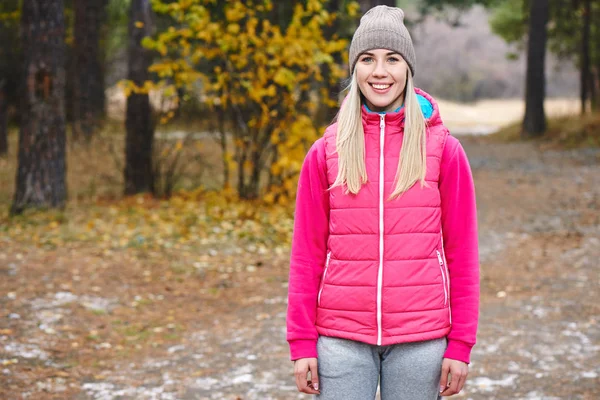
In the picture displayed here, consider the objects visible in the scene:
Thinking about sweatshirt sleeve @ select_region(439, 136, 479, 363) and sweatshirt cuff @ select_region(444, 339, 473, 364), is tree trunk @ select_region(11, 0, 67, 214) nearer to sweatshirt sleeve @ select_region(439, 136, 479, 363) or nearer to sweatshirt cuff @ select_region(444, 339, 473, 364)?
sweatshirt sleeve @ select_region(439, 136, 479, 363)

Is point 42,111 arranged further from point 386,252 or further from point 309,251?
point 386,252

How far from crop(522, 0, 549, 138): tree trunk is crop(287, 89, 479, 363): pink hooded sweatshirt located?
69.7 feet

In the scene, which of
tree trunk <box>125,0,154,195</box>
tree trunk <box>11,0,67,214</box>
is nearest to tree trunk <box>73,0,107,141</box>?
tree trunk <box>125,0,154,195</box>

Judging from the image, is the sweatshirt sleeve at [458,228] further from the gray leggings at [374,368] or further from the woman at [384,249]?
the gray leggings at [374,368]

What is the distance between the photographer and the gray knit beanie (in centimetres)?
256

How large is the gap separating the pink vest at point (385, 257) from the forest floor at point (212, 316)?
255 centimetres

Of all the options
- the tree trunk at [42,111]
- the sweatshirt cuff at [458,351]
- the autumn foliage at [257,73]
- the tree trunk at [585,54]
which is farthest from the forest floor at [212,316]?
the tree trunk at [585,54]

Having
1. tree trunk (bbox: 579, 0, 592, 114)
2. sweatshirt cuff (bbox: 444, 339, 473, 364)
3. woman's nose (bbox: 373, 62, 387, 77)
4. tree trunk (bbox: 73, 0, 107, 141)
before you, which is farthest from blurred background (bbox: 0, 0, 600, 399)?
tree trunk (bbox: 579, 0, 592, 114)

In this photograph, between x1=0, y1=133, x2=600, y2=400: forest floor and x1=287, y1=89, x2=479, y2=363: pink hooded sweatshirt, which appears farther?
x1=0, y1=133, x2=600, y2=400: forest floor

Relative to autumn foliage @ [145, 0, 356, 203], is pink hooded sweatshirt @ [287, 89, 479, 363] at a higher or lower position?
lower

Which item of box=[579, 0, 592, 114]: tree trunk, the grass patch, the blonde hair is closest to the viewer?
the blonde hair

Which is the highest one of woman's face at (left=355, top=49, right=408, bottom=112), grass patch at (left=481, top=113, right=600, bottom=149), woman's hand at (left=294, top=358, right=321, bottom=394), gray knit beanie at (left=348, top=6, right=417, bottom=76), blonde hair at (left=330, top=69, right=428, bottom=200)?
grass patch at (left=481, top=113, right=600, bottom=149)

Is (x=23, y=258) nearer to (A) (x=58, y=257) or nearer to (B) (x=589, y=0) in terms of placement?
(A) (x=58, y=257)

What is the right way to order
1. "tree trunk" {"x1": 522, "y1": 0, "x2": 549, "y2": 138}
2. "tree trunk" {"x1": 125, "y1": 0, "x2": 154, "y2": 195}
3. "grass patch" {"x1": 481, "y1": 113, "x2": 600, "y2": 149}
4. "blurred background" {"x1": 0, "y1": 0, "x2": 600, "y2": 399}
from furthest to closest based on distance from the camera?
"tree trunk" {"x1": 522, "y1": 0, "x2": 549, "y2": 138}, "grass patch" {"x1": 481, "y1": 113, "x2": 600, "y2": 149}, "tree trunk" {"x1": 125, "y1": 0, "x2": 154, "y2": 195}, "blurred background" {"x1": 0, "y1": 0, "x2": 600, "y2": 399}
